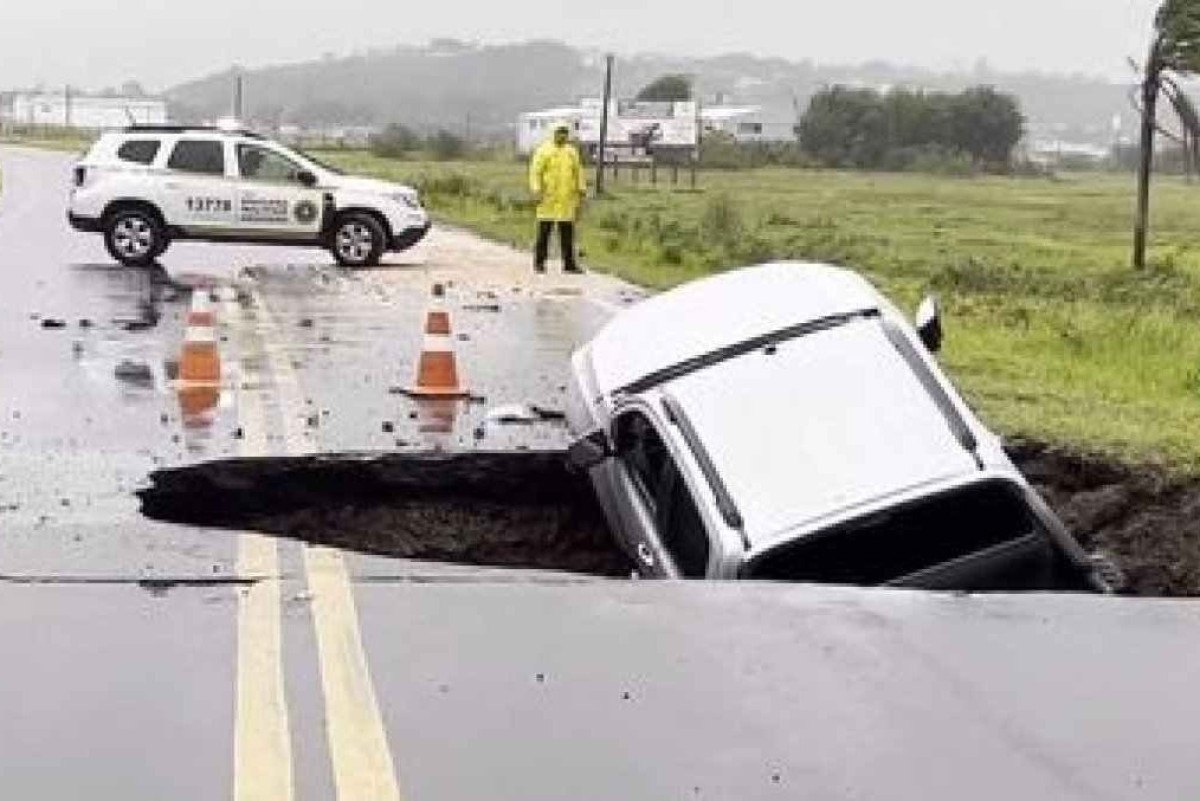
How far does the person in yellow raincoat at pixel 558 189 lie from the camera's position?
25094mm

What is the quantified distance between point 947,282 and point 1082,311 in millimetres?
5712

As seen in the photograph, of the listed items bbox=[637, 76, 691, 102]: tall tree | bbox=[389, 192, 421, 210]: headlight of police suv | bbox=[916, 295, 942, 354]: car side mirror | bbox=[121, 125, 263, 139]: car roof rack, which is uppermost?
bbox=[637, 76, 691, 102]: tall tree

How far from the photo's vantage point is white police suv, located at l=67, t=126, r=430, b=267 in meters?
25.0

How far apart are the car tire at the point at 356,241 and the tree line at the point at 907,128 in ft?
293

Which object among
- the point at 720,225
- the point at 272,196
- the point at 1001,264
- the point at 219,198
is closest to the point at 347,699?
the point at 219,198

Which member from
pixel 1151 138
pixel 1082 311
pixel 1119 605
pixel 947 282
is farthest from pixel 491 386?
pixel 1151 138

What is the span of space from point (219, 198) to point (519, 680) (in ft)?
66.8

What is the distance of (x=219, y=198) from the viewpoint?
25.4 meters

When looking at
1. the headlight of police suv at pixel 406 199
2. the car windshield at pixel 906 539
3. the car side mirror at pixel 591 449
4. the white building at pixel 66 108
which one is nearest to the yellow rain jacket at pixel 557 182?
the headlight of police suv at pixel 406 199

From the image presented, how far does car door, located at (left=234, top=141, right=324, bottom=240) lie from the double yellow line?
18.1 m

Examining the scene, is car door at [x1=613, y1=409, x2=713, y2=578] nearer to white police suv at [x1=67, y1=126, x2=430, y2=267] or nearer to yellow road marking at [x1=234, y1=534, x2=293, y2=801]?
yellow road marking at [x1=234, y1=534, x2=293, y2=801]

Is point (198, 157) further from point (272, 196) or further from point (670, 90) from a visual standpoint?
point (670, 90)

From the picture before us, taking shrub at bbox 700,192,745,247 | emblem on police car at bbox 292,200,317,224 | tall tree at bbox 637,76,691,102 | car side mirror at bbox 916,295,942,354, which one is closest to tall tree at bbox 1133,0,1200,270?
shrub at bbox 700,192,745,247

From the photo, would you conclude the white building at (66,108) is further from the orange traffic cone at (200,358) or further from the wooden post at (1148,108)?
the orange traffic cone at (200,358)
